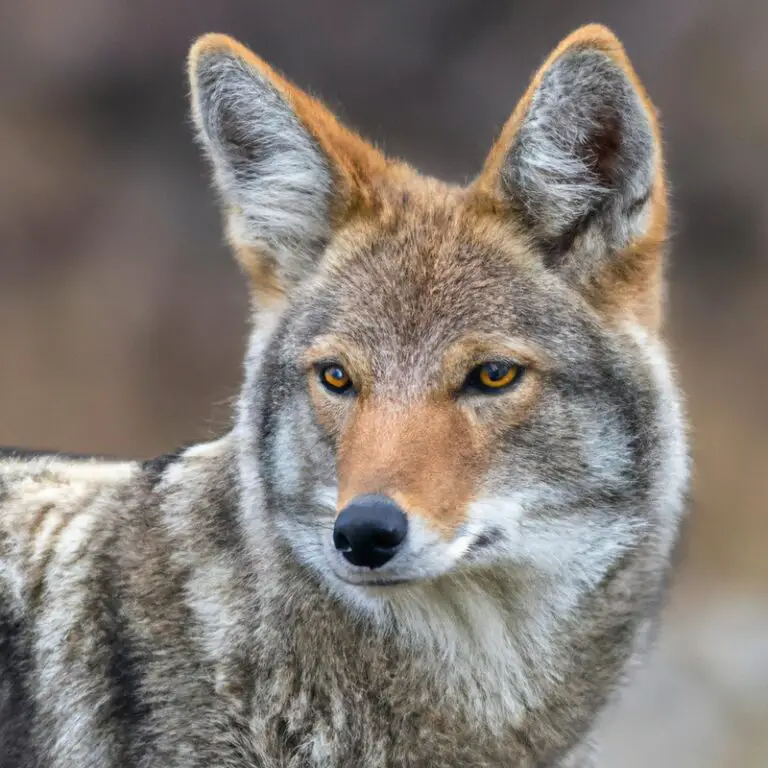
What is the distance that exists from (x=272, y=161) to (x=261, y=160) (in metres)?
0.06

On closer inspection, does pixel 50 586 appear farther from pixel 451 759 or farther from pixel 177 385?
pixel 177 385

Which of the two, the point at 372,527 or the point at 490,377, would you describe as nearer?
the point at 372,527

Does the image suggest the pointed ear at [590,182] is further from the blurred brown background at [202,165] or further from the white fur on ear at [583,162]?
the blurred brown background at [202,165]

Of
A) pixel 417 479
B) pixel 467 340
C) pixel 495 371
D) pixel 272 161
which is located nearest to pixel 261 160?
pixel 272 161

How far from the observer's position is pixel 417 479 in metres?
3.75

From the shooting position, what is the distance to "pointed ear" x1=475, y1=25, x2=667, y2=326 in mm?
4141

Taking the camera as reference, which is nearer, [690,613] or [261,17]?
[690,613]

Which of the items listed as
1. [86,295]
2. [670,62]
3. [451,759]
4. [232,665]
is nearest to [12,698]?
[232,665]

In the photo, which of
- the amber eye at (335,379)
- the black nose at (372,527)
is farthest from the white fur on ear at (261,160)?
the black nose at (372,527)

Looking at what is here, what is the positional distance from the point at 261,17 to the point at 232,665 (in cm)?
972

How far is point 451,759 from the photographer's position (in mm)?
4113

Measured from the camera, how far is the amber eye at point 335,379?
4133 mm

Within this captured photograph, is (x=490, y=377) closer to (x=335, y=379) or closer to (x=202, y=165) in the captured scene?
(x=335, y=379)

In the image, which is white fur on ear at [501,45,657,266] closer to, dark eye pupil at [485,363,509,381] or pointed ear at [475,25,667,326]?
pointed ear at [475,25,667,326]
